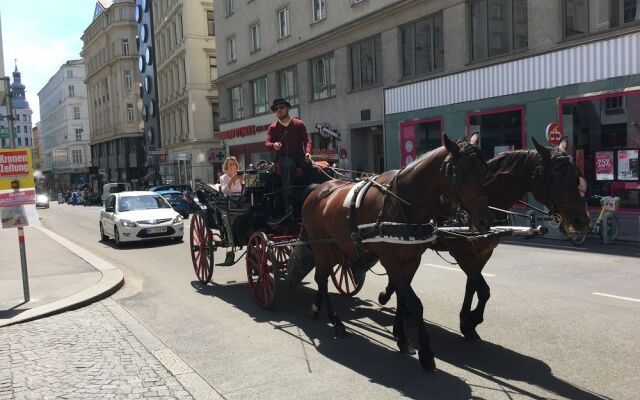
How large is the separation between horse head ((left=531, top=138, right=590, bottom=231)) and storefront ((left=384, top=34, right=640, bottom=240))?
6.60m

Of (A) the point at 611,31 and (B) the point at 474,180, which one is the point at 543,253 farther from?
(B) the point at 474,180

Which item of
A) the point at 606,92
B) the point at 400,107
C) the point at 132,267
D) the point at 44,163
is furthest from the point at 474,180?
the point at 44,163

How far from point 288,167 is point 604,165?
35.2 ft

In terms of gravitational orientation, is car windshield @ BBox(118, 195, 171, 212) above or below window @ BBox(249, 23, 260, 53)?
below

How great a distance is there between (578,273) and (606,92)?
7.55 m

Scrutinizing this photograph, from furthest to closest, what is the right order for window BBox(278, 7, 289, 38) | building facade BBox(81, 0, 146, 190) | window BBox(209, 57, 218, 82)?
building facade BBox(81, 0, 146, 190) → window BBox(209, 57, 218, 82) → window BBox(278, 7, 289, 38)

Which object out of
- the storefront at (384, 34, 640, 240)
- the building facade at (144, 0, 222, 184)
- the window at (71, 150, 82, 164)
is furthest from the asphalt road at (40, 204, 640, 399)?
the window at (71, 150, 82, 164)

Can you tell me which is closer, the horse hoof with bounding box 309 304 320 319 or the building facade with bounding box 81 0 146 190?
the horse hoof with bounding box 309 304 320 319

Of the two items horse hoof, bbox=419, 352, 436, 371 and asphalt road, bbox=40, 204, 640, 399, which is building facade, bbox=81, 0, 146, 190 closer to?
asphalt road, bbox=40, 204, 640, 399

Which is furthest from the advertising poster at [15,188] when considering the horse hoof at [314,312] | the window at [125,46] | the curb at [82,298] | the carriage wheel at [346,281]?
the window at [125,46]

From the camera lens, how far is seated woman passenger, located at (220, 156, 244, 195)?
9102 millimetres

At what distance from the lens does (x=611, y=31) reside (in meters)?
14.5

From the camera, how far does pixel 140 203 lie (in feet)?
54.6

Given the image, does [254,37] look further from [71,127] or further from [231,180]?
[71,127]
